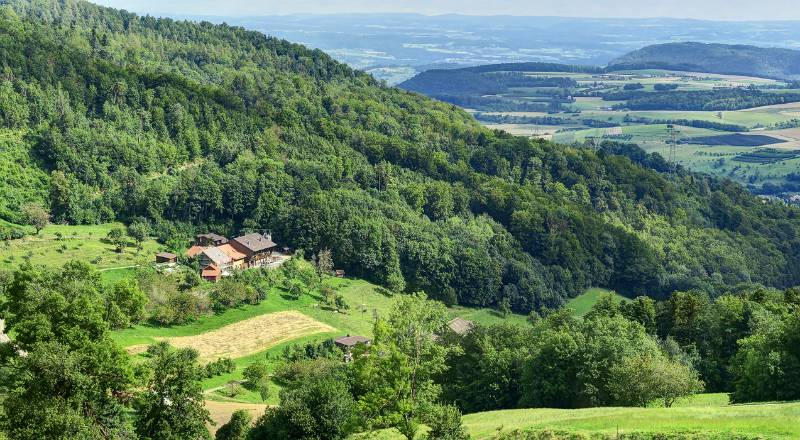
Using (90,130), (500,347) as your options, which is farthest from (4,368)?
(90,130)

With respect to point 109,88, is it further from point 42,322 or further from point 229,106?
point 42,322

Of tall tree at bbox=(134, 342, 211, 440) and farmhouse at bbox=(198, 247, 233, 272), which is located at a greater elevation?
tall tree at bbox=(134, 342, 211, 440)

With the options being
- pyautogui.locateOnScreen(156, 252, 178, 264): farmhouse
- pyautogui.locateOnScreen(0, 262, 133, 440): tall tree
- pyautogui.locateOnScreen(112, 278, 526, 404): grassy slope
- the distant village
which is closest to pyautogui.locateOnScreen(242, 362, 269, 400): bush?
pyautogui.locateOnScreen(112, 278, 526, 404): grassy slope

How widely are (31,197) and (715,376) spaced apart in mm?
75721

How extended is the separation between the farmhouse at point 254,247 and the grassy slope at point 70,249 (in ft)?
31.5

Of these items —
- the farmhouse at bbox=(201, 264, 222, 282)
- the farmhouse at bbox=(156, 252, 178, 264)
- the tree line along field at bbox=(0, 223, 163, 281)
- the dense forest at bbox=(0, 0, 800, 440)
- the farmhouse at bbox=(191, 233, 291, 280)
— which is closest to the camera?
the dense forest at bbox=(0, 0, 800, 440)

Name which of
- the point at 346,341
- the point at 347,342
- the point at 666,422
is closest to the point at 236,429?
the point at 666,422

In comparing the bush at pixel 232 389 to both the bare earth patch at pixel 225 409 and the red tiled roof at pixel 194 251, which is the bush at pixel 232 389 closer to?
the bare earth patch at pixel 225 409

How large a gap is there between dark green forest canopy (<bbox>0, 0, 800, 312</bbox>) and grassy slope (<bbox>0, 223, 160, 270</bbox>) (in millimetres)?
4436

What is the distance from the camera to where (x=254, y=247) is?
321 ft

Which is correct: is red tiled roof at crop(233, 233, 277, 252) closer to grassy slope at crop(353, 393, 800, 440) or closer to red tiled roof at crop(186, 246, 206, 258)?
red tiled roof at crop(186, 246, 206, 258)

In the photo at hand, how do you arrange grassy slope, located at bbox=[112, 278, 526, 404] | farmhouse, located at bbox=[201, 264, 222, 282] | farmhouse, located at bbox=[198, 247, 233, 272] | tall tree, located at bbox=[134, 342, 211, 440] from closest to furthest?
tall tree, located at bbox=[134, 342, 211, 440] → grassy slope, located at bbox=[112, 278, 526, 404] → farmhouse, located at bbox=[201, 264, 222, 282] → farmhouse, located at bbox=[198, 247, 233, 272]

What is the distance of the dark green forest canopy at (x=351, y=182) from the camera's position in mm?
104188

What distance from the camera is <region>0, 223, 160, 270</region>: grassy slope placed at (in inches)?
3123
